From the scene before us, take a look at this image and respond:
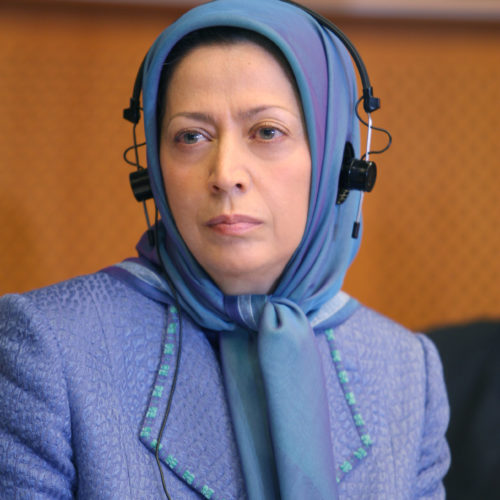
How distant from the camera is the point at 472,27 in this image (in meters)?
2.12

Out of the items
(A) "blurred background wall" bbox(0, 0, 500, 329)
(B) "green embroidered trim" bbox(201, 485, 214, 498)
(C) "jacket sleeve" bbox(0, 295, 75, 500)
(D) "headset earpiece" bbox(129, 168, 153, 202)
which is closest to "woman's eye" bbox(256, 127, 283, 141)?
(D) "headset earpiece" bbox(129, 168, 153, 202)

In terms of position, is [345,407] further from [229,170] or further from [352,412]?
[229,170]

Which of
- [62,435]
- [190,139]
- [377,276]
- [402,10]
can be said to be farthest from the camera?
[377,276]

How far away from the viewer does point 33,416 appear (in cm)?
97

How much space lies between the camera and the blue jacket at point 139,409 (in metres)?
0.98

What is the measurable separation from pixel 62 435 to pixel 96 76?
1209 mm

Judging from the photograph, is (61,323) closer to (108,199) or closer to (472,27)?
(108,199)

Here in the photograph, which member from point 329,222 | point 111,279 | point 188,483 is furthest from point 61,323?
point 329,222

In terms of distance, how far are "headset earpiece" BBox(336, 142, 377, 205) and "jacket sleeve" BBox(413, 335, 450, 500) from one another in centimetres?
42

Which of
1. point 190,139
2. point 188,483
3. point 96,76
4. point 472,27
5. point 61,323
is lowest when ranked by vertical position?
point 188,483

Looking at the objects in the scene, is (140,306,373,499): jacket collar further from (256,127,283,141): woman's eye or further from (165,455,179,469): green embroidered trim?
(256,127,283,141): woman's eye

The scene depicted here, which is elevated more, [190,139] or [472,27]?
[472,27]

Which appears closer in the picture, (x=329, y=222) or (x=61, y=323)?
(x=61, y=323)

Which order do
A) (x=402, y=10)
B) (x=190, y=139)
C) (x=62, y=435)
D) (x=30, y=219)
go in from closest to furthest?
(x=62, y=435), (x=190, y=139), (x=30, y=219), (x=402, y=10)
